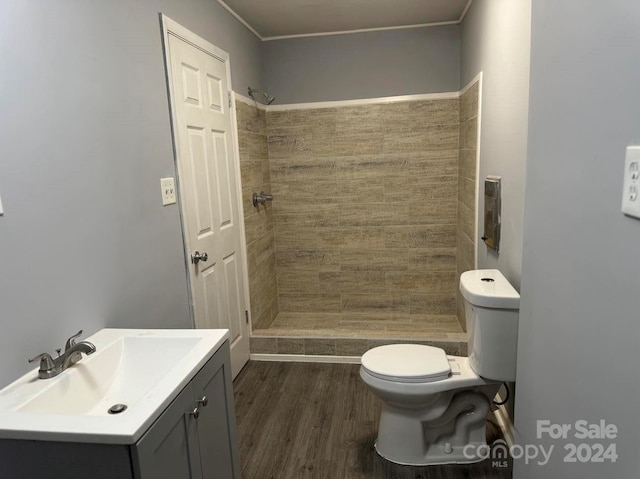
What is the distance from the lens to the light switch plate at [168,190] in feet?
6.48

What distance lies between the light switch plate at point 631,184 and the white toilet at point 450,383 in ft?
3.25

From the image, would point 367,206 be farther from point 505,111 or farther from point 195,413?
point 195,413

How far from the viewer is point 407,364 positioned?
1.92 m

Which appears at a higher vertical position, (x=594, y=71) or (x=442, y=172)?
(x=594, y=71)

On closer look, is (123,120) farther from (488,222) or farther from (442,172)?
(442,172)

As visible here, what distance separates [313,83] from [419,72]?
0.86 m

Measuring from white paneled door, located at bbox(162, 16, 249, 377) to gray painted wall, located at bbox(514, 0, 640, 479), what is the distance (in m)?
1.59

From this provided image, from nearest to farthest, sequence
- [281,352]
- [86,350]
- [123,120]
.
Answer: [86,350]
[123,120]
[281,352]

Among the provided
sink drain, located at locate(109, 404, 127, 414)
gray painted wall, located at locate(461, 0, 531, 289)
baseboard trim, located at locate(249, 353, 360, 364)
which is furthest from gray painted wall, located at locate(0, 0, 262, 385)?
gray painted wall, located at locate(461, 0, 531, 289)

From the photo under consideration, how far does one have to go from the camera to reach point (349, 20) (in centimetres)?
313

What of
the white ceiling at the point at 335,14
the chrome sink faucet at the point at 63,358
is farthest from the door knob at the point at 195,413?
the white ceiling at the point at 335,14

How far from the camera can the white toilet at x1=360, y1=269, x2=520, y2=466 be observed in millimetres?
1723

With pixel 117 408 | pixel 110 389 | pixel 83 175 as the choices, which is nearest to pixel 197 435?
pixel 117 408

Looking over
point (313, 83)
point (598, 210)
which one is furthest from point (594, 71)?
point (313, 83)
